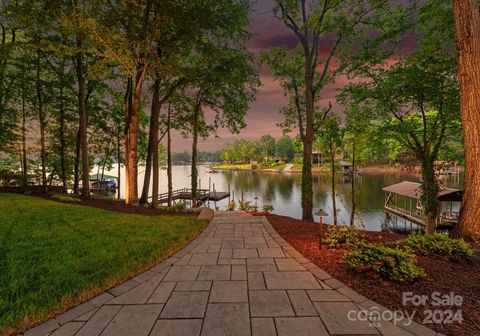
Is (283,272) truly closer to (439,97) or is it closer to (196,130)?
(439,97)

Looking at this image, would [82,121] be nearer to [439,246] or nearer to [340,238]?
[340,238]

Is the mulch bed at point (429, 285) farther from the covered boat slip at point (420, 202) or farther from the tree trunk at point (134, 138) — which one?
the covered boat slip at point (420, 202)

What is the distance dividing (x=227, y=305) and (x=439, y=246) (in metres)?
4.01

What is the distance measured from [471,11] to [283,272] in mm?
6246

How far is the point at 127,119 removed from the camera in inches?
485

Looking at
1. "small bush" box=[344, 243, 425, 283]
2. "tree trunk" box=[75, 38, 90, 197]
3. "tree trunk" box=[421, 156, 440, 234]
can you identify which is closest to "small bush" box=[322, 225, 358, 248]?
"small bush" box=[344, 243, 425, 283]

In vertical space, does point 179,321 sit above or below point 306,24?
below

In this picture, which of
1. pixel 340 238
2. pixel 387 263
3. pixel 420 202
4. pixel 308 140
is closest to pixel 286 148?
pixel 420 202

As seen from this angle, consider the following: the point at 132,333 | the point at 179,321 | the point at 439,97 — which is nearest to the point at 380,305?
the point at 179,321

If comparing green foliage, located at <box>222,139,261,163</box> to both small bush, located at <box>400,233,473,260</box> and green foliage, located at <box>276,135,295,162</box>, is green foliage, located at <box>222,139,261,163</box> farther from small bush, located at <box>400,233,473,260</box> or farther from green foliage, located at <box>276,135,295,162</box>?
small bush, located at <box>400,233,473,260</box>

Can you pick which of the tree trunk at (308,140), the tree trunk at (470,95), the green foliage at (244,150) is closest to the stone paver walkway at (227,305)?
the tree trunk at (470,95)

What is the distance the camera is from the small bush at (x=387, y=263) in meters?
3.12

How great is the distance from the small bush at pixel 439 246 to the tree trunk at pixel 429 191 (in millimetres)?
8821

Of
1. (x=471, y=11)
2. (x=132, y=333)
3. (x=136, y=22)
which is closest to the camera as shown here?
(x=132, y=333)
